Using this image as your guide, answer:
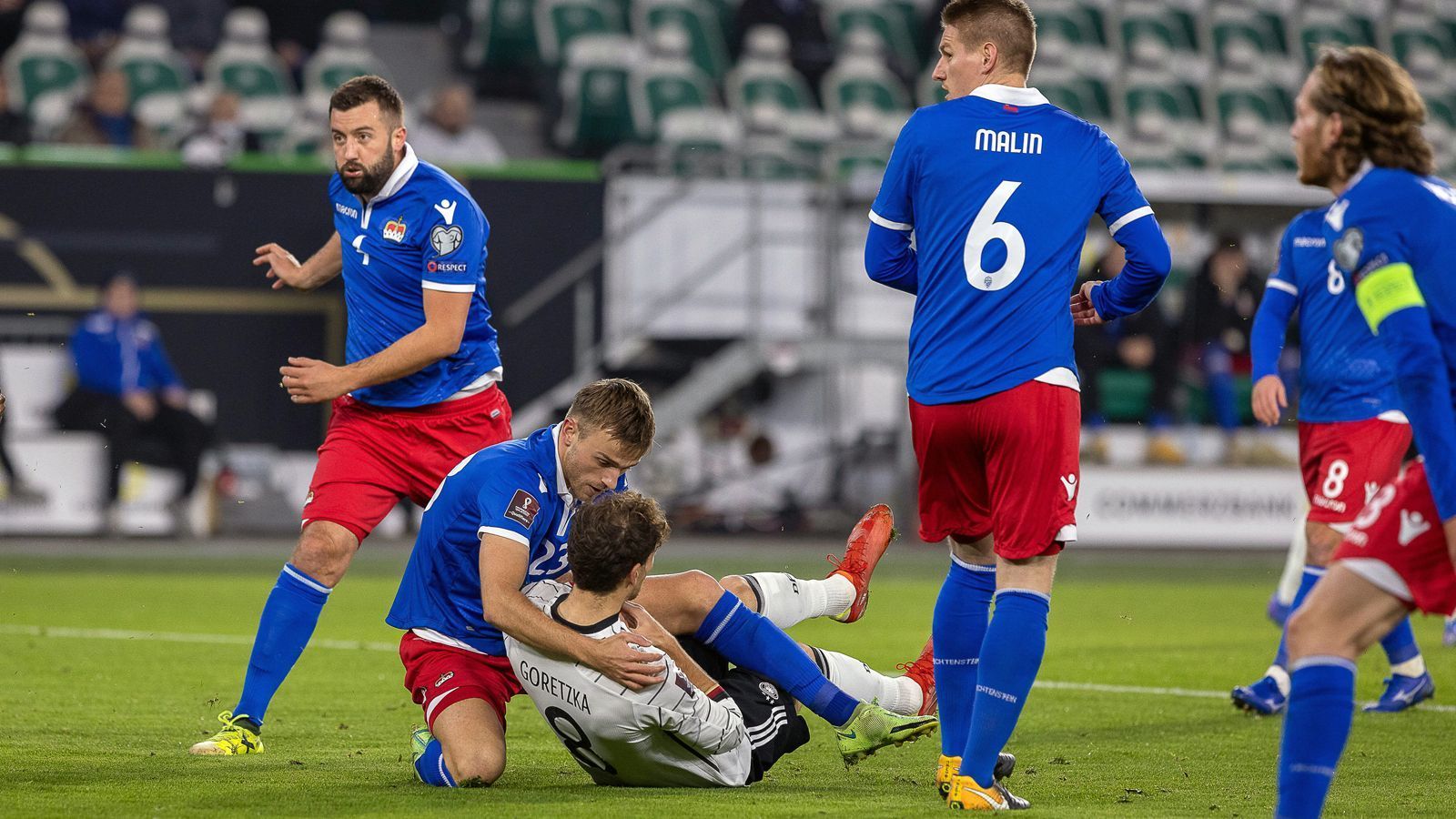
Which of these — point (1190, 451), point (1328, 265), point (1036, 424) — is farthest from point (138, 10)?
point (1036, 424)

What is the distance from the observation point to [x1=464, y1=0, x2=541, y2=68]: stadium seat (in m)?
19.3

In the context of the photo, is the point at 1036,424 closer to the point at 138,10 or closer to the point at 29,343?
the point at 29,343

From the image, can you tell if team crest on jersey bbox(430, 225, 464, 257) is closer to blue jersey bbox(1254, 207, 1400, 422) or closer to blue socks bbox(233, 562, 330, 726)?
blue socks bbox(233, 562, 330, 726)

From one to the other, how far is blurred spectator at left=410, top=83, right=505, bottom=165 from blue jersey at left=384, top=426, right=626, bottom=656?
11712mm

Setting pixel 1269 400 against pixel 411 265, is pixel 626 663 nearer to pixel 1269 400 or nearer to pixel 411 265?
pixel 411 265

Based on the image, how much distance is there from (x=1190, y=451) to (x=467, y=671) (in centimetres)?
1285

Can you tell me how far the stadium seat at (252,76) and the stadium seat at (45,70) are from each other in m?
1.26

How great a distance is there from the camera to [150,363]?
1548 cm

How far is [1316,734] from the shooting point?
379 cm

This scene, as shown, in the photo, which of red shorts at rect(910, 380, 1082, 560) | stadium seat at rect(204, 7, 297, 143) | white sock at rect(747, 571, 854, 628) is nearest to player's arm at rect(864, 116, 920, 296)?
red shorts at rect(910, 380, 1082, 560)

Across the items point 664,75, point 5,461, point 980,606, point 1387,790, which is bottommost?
point 5,461

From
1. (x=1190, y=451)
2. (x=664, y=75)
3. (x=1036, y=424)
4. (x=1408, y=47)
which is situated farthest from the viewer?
(x=1408, y=47)

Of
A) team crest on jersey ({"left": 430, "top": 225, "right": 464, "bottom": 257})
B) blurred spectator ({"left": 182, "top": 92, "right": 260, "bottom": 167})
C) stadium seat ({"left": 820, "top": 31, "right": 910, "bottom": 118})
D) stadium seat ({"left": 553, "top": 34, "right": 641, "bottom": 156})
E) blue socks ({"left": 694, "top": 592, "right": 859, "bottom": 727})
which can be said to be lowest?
blue socks ({"left": 694, "top": 592, "right": 859, "bottom": 727})

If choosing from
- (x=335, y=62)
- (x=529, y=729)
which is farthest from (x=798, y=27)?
(x=529, y=729)
